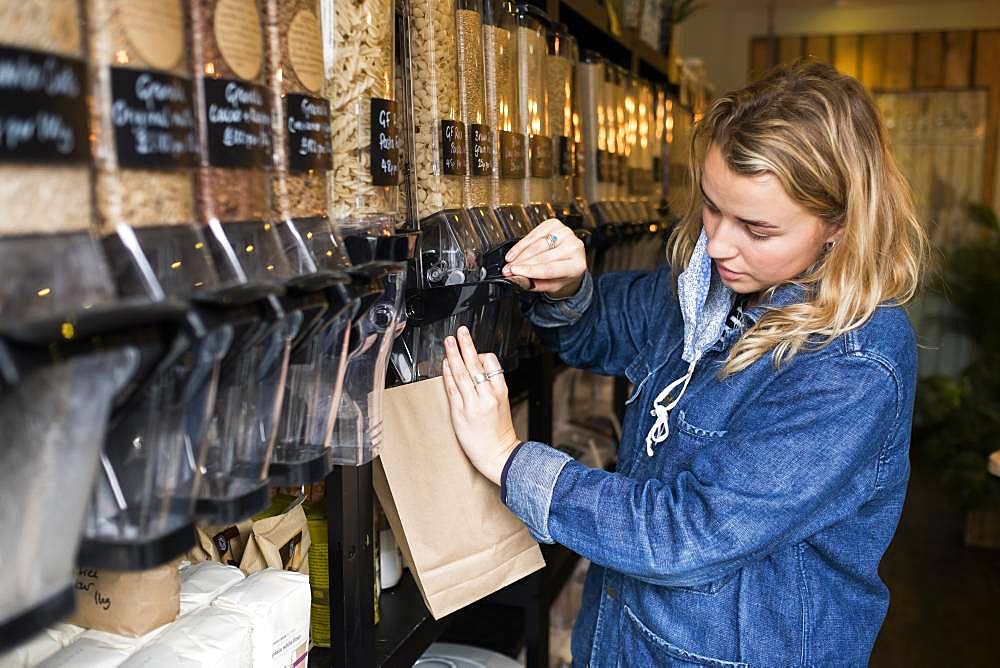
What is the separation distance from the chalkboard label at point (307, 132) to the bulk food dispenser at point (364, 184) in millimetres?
48

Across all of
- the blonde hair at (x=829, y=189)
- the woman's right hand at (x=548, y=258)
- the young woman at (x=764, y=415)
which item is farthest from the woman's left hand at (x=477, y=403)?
the blonde hair at (x=829, y=189)

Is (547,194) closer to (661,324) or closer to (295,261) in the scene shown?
(661,324)

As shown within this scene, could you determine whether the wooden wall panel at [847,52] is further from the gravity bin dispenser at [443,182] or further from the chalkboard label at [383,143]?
the chalkboard label at [383,143]

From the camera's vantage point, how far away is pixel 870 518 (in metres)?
1.35

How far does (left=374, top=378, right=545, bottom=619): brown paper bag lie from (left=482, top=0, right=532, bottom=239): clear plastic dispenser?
27 cm

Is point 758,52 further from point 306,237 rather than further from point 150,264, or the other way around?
point 150,264

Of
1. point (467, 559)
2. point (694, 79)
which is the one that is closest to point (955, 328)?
point (694, 79)

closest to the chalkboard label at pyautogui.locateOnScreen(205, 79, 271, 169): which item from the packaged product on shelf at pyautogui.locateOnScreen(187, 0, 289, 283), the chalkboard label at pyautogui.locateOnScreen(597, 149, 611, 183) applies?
the packaged product on shelf at pyautogui.locateOnScreen(187, 0, 289, 283)

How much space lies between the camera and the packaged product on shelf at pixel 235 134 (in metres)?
0.68

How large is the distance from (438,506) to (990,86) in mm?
6455

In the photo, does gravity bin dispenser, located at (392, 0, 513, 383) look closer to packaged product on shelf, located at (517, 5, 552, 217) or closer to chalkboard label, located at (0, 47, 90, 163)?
packaged product on shelf, located at (517, 5, 552, 217)

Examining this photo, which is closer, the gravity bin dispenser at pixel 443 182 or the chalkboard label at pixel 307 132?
the chalkboard label at pixel 307 132

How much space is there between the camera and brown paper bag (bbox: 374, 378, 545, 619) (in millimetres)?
1164

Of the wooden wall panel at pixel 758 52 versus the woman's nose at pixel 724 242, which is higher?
the wooden wall panel at pixel 758 52
